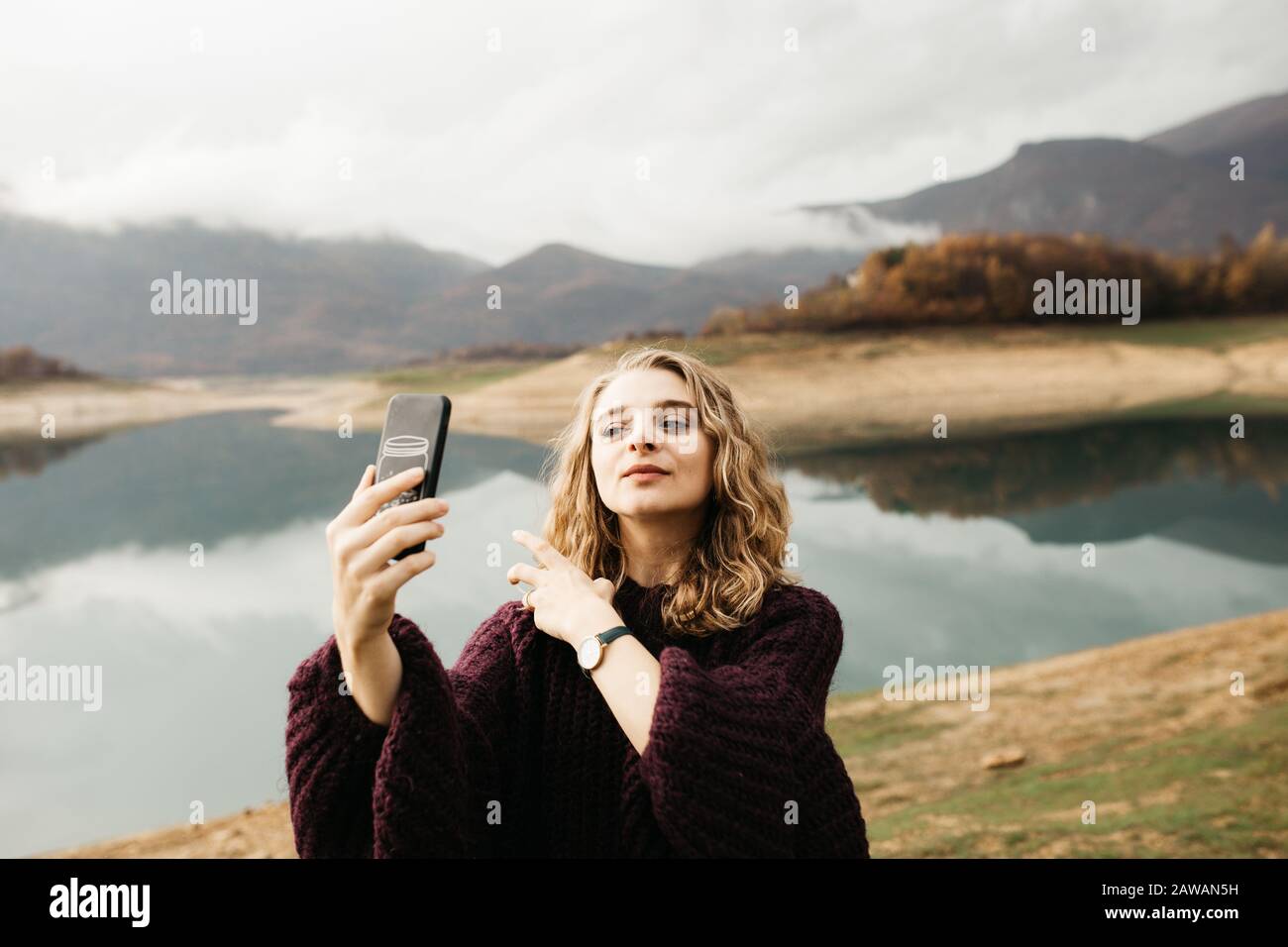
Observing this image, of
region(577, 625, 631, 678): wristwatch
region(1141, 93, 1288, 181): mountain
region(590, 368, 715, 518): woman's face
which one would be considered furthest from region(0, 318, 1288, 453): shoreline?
region(577, 625, 631, 678): wristwatch

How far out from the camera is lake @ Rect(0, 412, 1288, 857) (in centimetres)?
542

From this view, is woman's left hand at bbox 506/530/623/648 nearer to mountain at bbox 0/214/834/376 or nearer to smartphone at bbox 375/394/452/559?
smartphone at bbox 375/394/452/559

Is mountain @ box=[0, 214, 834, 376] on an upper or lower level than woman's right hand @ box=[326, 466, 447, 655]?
upper

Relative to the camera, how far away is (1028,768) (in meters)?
5.10

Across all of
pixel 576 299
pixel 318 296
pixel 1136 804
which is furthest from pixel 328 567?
pixel 1136 804

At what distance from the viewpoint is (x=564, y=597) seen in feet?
4.17

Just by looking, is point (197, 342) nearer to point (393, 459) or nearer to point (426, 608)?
point (426, 608)

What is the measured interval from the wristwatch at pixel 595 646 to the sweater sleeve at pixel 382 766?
0.18 metres

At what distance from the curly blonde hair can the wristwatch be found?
199mm

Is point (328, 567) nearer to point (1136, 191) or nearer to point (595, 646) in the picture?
point (595, 646)

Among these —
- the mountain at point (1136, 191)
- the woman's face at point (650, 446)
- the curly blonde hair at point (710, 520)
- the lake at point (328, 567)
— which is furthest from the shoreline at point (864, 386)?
the woman's face at point (650, 446)

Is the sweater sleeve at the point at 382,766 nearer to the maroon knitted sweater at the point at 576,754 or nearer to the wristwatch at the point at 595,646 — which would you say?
the maroon knitted sweater at the point at 576,754

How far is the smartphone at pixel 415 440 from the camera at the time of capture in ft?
3.74
